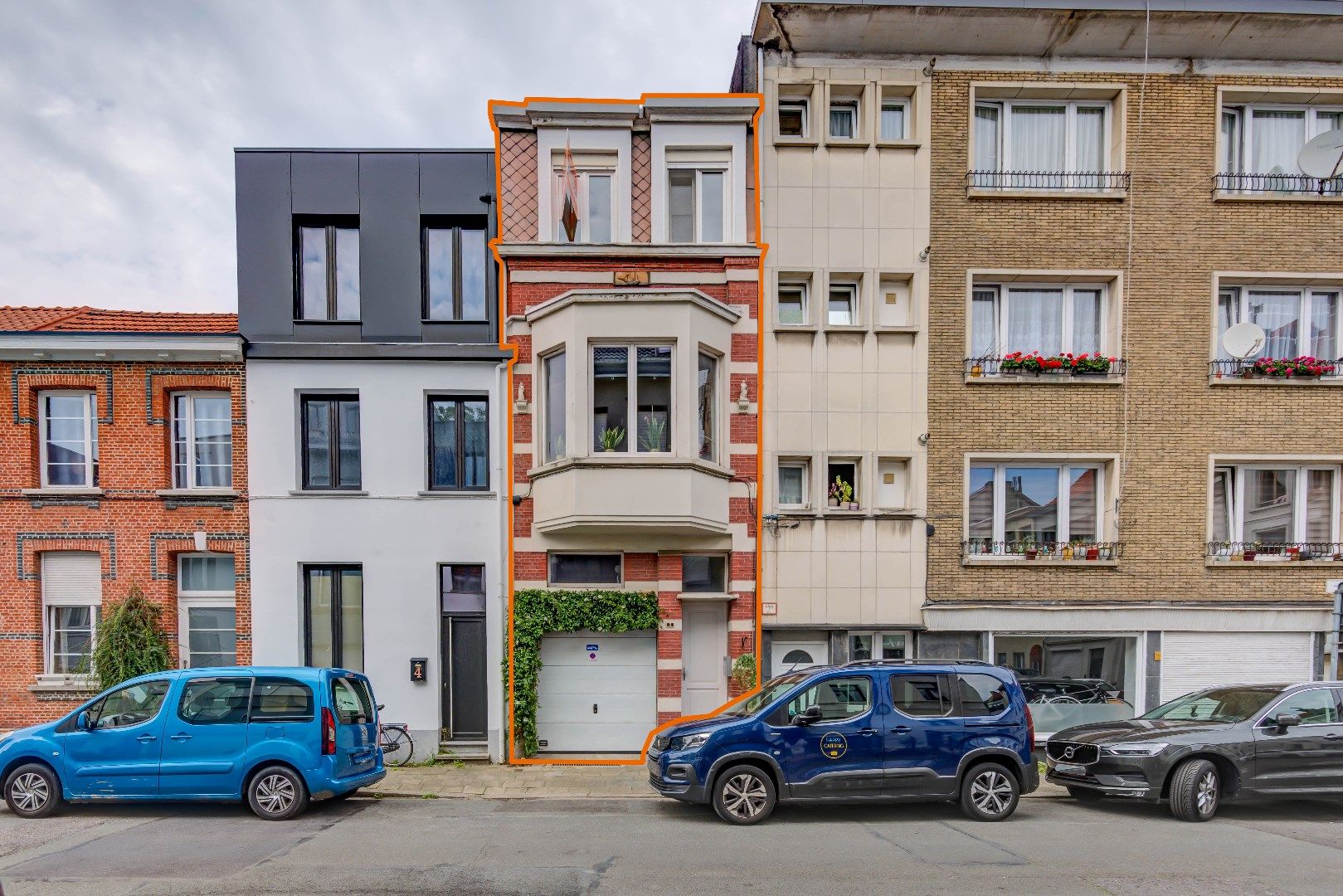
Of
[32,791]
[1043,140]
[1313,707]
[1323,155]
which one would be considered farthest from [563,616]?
[1323,155]

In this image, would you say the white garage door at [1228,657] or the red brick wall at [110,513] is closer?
the red brick wall at [110,513]

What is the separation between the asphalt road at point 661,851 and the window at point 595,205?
8.87 meters

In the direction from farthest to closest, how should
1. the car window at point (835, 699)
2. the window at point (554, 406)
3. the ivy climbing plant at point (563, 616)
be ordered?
the window at point (554, 406)
the ivy climbing plant at point (563, 616)
the car window at point (835, 699)

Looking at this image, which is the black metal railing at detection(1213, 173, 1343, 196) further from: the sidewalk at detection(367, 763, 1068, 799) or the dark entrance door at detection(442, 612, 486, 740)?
the dark entrance door at detection(442, 612, 486, 740)

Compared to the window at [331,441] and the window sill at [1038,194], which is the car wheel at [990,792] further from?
the window at [331,441]

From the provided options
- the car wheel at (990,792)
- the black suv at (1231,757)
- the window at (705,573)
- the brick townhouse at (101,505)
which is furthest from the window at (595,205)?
the black suv at (1231,757)

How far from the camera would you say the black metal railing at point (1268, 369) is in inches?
472

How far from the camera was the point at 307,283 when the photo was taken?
39.9ft

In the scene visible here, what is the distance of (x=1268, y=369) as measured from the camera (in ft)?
39.3

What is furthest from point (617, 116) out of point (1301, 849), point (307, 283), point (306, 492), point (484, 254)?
point (1301, 849)

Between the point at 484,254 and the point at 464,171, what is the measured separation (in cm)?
140

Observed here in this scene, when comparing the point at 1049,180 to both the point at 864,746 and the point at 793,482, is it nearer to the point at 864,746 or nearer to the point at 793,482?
the point at 793,482

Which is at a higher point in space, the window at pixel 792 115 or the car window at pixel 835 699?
the window at pixel 792 115

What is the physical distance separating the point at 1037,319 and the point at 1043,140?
3.14 m
